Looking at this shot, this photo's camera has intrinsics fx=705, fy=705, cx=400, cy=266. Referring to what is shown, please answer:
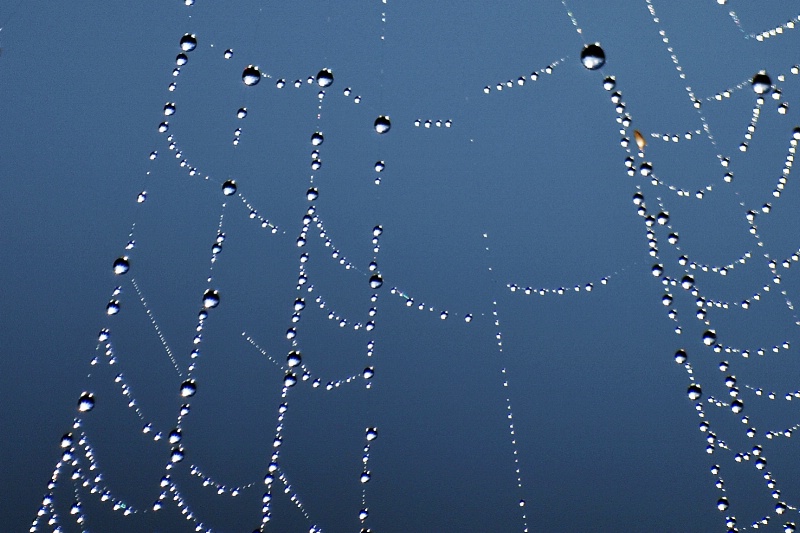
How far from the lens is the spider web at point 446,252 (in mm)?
3834

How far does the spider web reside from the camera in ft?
12.6

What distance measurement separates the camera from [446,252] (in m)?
4.49

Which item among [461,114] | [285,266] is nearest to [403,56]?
[461,114]

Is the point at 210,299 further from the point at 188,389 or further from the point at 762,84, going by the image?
the point at 762,84

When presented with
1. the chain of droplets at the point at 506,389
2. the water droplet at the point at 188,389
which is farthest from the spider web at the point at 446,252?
the water droplet at the point at 188,389

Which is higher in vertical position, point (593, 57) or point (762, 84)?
point (593, 57)

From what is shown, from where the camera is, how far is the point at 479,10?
3.65 m

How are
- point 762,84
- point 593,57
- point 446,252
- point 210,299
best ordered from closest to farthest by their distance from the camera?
point 593,57 → point 762,84 → point 210,299 → point 446,252

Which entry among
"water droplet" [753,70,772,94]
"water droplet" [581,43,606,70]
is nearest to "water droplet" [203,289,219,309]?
"water droplet" [581,43,606,70]

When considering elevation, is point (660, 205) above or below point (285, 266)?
below

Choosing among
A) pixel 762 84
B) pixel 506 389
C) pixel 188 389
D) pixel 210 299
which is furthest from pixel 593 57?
pixel 506 389

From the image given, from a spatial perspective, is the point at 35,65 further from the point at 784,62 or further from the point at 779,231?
the point at 779,231

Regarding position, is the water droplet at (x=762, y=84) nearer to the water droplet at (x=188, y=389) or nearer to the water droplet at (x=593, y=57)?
the water droplet at (x=593, y=57)

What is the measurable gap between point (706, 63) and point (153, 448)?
4344 mm
